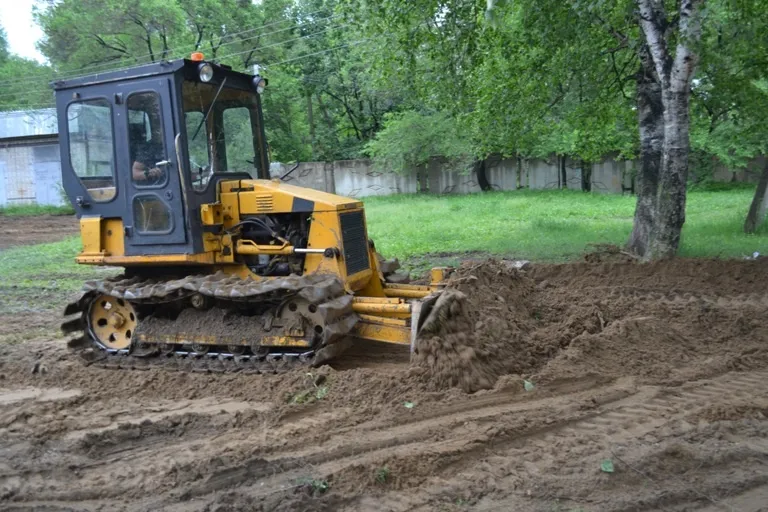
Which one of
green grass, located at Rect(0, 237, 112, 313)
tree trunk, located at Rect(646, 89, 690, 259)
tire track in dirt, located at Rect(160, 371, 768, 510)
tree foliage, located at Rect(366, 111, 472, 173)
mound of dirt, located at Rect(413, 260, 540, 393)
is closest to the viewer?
tire track in dirt, located at Rect(160, 371, 768, 510)

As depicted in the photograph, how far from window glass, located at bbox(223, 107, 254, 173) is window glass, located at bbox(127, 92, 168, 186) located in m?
0.81

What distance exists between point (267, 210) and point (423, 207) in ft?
58.7

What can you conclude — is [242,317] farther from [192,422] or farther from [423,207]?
[423,207]

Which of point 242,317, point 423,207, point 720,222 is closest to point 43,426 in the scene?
point 242,317

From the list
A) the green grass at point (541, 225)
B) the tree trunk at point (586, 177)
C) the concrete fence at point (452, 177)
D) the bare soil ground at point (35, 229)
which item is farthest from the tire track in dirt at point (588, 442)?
the tree trunk at point (586, 177)

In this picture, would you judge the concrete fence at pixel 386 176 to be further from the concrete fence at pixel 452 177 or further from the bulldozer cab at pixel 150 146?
the bulldozer cab at pixel 150 146

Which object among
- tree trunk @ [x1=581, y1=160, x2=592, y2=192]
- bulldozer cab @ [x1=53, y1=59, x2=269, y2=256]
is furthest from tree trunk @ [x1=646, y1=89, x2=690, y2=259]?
tree trunk @ [x1=581, y1=160, x2=592, y2=192]

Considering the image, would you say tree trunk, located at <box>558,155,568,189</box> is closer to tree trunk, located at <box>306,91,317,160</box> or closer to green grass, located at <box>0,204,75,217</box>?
tree trunk, located at <box>306,91,317,160</box>

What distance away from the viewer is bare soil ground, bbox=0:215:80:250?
65.9 ft

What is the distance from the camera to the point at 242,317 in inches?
262

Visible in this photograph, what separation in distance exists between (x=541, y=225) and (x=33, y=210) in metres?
23.0

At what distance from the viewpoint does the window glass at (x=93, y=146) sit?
6973 millimetres

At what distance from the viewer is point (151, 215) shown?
695 cm

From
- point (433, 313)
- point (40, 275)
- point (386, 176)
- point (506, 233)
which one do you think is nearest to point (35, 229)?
point (40, 275)
